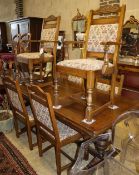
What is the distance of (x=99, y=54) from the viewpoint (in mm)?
2281

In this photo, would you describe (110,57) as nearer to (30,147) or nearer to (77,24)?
(30,147)

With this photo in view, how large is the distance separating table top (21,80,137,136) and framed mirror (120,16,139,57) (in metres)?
1.33

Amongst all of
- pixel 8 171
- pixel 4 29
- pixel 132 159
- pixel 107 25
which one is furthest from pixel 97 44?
pixel 4 29

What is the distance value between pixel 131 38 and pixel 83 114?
6.85 feet

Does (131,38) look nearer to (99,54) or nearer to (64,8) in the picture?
(99,54)

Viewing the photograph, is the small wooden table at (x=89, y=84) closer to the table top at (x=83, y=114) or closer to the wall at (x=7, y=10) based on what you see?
the table top at (x=83, y=114)

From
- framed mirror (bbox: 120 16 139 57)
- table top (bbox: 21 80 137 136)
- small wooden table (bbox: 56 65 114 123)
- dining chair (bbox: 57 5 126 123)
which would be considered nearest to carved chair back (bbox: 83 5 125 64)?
dining chair (bbox: 57 5 126 123)

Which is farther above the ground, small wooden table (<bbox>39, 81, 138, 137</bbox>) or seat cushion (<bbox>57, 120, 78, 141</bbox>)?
small wooden table (<bbox>39, 81, 138, 137</bbox>)

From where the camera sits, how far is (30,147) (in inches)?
93.4

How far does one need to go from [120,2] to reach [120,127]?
2412mm

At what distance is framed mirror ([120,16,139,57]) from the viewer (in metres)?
3.39

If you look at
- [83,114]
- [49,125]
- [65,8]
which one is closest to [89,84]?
[83,114]

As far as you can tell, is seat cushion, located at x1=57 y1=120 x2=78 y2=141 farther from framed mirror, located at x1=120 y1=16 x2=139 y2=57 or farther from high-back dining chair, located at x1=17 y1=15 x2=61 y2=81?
framed mirror, located at x1=120 y1=16 x2=139 y2=57

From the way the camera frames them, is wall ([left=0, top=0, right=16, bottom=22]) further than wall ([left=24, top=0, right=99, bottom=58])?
Yes
